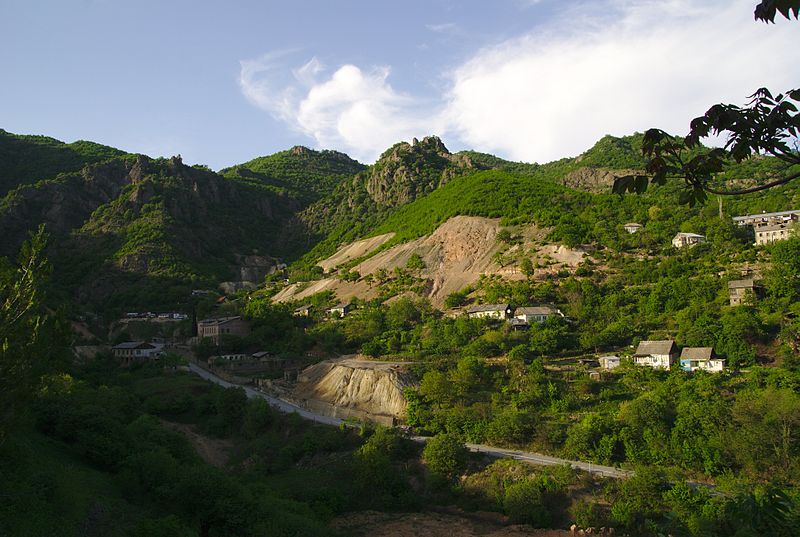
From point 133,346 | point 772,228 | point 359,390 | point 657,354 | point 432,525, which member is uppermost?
point 772,228

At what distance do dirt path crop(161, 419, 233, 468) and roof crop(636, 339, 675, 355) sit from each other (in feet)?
100

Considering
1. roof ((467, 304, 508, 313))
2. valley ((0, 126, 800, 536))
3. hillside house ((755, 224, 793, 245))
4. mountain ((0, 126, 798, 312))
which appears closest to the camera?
valley ((0, 126, 800, 536))

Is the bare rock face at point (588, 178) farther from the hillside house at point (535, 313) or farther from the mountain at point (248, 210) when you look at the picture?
the hillside house at point (535, 313)

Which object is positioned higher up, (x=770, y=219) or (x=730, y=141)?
(x=770, y=219)

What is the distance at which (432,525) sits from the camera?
99.0 feet

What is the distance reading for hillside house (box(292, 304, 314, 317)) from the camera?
237 ft

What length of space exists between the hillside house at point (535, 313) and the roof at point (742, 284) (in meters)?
14.2

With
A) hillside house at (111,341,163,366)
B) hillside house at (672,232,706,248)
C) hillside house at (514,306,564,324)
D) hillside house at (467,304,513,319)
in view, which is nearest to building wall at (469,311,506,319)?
hillside house at (467,304,513,319)

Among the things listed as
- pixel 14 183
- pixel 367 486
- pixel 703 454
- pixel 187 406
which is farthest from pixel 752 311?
pixel 14 183

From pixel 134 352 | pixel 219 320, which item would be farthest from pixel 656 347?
pixel 134 352

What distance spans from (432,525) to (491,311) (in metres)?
30.0

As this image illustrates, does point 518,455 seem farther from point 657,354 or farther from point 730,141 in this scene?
point 730,141

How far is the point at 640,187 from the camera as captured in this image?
476cm

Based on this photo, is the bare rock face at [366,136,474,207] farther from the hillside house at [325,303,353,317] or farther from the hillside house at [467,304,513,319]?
the hillside house at [467,304,513,319]
